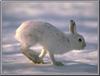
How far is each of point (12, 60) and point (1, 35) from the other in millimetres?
158

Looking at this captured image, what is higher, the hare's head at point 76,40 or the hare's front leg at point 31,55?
the hare's head at point 76,40

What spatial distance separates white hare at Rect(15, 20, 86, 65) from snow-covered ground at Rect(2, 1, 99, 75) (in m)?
0.04

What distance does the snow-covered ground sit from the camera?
240cm

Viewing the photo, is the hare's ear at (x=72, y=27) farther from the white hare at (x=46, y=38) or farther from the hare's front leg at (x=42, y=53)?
the hare's front leg at (x=42, y=53)

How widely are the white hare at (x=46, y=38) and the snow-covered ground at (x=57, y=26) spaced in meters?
0.04

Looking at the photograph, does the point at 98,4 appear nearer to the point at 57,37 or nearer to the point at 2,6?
the point at 57,37

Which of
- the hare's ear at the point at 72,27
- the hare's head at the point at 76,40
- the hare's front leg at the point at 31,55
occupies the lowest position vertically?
the hare's front leg at the point at 31,55

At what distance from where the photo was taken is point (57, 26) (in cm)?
246

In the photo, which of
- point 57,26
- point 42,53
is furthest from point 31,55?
point 57,26

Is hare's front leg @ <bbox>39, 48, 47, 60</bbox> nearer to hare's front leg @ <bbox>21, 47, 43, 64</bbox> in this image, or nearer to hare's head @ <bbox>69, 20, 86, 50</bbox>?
hare's front leg @ <bbox>21, 47, 43, 64</bbox>

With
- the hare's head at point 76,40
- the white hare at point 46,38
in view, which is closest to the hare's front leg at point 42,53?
the white hare at point 46,38

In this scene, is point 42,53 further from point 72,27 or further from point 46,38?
point 72,27

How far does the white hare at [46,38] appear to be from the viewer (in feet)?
7.83

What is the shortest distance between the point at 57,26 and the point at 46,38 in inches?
4.5
